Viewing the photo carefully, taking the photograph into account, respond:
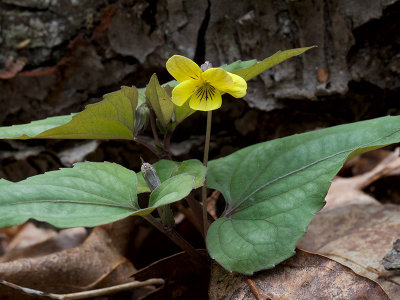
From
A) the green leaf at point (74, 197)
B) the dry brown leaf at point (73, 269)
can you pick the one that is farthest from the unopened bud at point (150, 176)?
the dry brown leaf at point (73, 269)

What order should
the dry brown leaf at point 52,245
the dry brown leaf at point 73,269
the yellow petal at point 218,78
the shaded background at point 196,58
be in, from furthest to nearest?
the dry brown leaf at point 52,245, the shaded background at point 196,58, the dry brown leaf at point 73,269, the yellow petal at point 218,78

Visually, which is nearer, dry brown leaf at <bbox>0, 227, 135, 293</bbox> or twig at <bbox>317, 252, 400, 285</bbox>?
twig at <bbox>317, 252, 400, 285</bbox>

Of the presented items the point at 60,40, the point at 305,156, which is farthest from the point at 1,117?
the point at 305,156

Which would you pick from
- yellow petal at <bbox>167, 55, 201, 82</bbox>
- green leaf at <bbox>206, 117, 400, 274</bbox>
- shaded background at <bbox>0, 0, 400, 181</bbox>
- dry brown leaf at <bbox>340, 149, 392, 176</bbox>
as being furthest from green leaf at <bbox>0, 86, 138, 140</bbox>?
dry brown leaf at <bbox>340, 149, 392, 176</bbox>

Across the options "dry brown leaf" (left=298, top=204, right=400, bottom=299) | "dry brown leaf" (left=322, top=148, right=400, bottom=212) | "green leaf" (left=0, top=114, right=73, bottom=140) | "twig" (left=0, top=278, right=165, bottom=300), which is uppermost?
"green leaf" (left=0, top=114, right=73, bottom=140)

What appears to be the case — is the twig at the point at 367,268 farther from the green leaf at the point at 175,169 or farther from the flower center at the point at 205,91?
the flower center at the point at 205,91

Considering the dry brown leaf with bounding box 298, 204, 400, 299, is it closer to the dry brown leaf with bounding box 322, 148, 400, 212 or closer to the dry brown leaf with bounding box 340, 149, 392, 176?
the dry brown leaf with bounding box 322, 148, 400, 212

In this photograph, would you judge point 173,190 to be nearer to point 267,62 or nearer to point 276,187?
point 276,187
